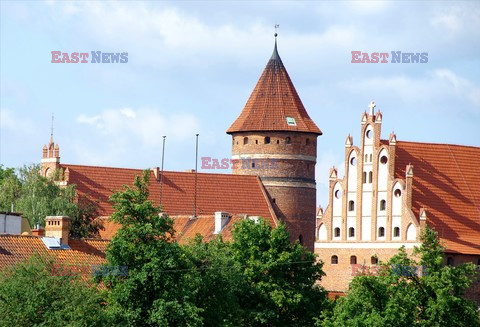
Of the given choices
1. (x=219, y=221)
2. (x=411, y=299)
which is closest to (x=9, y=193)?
(x=219, y=221)

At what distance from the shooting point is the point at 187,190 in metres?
84.8

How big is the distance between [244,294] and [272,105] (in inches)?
1467

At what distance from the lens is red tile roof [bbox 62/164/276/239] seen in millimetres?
82000

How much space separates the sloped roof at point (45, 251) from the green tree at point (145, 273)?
4383 mm

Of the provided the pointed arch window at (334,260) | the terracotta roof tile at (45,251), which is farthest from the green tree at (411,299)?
the pointed arch window at (334,260)

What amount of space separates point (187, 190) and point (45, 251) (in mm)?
35409

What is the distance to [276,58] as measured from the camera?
8956cm

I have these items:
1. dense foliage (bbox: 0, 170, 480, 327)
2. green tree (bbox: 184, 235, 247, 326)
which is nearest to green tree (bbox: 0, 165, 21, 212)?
dense foliage (bbox: 0, 170, 480, 327)

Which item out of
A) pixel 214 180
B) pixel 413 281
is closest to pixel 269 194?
pixel 214 180

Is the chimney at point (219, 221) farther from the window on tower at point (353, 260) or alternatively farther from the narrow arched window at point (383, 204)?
the narrow arched window at point (383, 204)

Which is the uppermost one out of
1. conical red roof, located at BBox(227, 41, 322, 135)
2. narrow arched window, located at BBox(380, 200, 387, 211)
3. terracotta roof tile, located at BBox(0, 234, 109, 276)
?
conical red roof, located at BBox(227, 41, 322, 135)

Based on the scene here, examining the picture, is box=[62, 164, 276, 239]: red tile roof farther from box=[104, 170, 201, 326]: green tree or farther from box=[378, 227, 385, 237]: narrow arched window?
box=[104, 170, 201, 326]: green tree

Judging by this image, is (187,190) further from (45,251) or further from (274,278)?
(45,251)

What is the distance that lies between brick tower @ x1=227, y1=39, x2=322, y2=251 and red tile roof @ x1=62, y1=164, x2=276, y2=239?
3.90 ft
